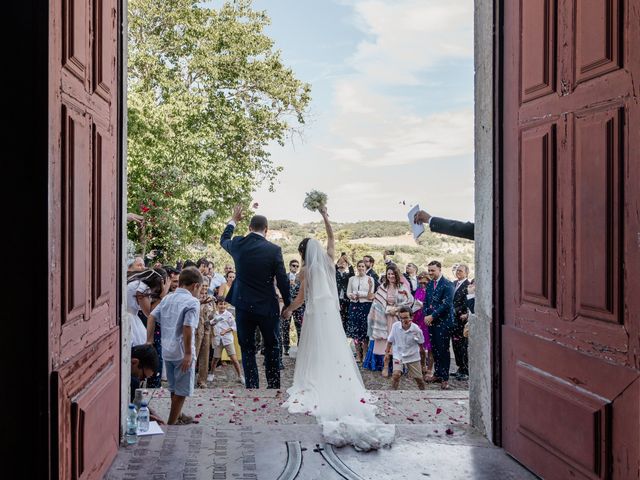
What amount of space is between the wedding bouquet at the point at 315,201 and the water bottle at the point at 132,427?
12.5 ft

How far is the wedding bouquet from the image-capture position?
26.7 feet

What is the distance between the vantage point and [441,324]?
10180 mm

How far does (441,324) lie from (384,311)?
132 centimetres

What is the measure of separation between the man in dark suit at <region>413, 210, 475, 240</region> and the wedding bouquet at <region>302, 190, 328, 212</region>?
265cm

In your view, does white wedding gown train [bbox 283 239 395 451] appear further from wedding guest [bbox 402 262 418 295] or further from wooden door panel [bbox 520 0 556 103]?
wedding guest [bbox 402 262 418 295]

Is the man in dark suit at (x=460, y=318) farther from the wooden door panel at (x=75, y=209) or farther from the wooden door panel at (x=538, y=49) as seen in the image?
the wooden door panel at (x=75, y=209)

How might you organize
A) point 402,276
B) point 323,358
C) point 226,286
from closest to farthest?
point 323,358
point 402,276
point 226,286

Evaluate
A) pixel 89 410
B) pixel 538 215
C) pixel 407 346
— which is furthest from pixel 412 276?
pixel 89 410

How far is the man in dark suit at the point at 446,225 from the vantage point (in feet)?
18.4

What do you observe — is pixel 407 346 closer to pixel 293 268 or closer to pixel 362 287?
pixel 362 287

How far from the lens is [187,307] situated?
582cm

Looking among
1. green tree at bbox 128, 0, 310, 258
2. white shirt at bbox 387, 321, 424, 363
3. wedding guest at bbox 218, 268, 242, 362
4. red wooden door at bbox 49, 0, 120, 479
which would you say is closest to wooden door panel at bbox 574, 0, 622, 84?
red wooden door at bbox 49, 0, 120, 479
